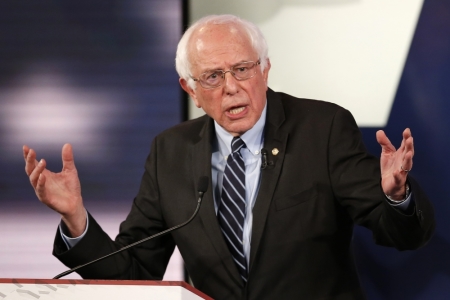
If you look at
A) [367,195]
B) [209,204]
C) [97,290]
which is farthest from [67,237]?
[367,195]

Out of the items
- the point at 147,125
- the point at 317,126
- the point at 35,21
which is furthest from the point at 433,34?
the point at 35,21

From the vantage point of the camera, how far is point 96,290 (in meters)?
1.37

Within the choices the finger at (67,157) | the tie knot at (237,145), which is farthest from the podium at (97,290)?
the tie knot at (237,145)

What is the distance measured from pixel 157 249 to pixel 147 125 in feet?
2.54

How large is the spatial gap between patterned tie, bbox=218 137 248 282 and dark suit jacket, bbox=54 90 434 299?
0.14 feet

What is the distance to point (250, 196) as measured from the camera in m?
2.10

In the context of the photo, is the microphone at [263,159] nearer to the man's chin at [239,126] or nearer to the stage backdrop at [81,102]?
the man's chin at [239,126]

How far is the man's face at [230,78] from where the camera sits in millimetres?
2078

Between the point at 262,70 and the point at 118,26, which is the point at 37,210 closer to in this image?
the point at 118,26

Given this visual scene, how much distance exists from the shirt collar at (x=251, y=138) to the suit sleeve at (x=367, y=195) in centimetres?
25

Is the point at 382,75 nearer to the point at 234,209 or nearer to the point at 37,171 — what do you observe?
the point at 234,209

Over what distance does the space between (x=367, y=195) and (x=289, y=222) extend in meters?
0.27

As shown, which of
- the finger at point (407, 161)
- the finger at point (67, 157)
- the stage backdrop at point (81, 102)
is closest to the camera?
the finger at point (407, 161)

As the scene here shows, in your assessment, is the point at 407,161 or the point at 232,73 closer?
the point at 407,161
